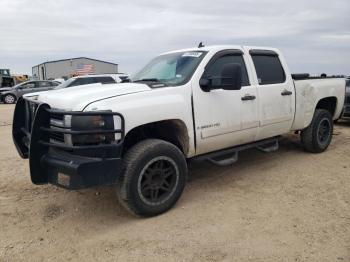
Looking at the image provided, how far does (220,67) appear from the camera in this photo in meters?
5.20

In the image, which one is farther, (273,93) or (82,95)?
(273,93)

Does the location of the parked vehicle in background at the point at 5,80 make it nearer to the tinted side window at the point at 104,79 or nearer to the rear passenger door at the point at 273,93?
the tinted side window at the point at 104,79

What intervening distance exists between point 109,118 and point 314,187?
Answer: 9.80ft

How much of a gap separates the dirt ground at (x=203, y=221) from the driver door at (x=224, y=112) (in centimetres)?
68

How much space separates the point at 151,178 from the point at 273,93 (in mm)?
2496

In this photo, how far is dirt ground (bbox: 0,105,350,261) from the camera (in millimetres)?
3545

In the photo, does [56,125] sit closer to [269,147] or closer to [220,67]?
[220,67]

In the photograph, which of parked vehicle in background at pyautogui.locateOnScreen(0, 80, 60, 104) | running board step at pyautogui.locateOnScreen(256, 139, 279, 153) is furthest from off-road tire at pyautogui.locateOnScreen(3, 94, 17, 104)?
running board step at pyautogui.locateOnScreen(256, 139, 279, 153)

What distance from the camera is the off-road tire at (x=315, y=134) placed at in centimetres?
684

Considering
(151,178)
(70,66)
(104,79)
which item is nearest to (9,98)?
(104,79)

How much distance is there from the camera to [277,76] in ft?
19.8

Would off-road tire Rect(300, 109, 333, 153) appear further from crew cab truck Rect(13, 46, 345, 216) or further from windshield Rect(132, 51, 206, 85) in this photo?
windshield Rect(132, 51, 206, 85)

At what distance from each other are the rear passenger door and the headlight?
8.32 ft

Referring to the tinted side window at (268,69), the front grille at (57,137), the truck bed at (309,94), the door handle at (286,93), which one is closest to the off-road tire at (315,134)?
the truck bed at (309,94)
